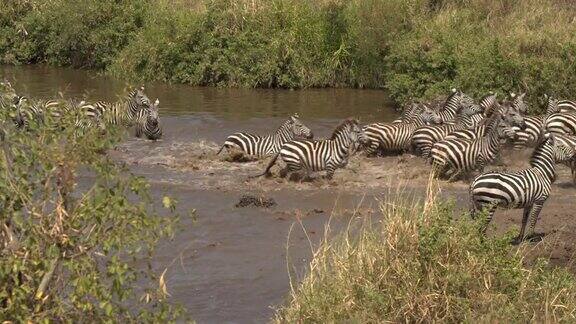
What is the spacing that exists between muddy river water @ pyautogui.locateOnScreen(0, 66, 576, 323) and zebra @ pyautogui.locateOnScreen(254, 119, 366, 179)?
0.79ft

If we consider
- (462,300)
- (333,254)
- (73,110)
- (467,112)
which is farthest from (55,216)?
(467,112)

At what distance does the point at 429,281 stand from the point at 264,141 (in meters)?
9.63

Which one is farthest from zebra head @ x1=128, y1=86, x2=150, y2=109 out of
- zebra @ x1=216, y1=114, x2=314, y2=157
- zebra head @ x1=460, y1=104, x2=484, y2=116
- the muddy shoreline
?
zebra head @ x1=460, y1=104, x2=484, y2=116

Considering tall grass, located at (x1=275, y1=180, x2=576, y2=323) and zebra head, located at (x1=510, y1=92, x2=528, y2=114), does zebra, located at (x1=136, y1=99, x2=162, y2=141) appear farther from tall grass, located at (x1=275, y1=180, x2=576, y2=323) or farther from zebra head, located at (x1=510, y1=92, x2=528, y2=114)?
tall grass, located at (x1=275, y1=180, x2=576, y2=323)

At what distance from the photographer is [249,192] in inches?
572

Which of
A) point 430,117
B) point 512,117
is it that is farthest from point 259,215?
point 430,117

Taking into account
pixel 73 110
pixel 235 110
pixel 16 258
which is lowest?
pixel 235 110

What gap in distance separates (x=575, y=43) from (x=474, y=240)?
13276 mm

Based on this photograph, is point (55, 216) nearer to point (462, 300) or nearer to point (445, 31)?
point (462, 300)

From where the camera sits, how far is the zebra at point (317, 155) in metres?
15.1

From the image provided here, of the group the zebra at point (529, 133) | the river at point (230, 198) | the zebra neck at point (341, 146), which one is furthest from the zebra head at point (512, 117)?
the river at point (230, 198)

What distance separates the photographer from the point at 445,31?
73.2 ft

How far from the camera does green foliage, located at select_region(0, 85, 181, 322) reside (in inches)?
233

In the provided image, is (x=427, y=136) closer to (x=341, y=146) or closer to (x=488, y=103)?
(x=341, y=146)
